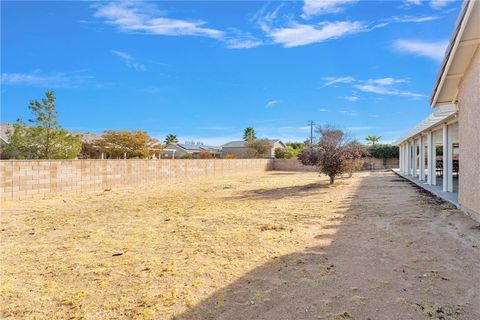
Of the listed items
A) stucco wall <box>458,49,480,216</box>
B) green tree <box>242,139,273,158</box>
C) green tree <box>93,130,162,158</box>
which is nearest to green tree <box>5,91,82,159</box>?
green tree <box>93,130,162,158</box>

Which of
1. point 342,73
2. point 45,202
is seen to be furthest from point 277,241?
point 342,73

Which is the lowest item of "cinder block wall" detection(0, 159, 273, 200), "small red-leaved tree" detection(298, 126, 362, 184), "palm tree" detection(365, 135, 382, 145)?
"cinder block wall" detection(0, 159, 273, 200)

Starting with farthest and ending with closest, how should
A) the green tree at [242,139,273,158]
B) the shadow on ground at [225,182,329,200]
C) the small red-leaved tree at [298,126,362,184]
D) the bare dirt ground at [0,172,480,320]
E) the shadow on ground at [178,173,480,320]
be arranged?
the green tree at [242,139,273,158]
the small red-leaved tree at [298,126,362,184]
the shadow on ground at [225,182,329,200]
the bare dirt ground at [0,172,480,320]
the shadow on ground at [178,173,480,320]

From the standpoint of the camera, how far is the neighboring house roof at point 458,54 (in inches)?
199

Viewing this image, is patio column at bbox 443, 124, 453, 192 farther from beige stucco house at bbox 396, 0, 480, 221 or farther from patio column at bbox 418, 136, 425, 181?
patio column at bbox 418, 136, 425, 181

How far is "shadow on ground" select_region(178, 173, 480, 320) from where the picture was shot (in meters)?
2.76

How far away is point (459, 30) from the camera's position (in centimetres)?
538

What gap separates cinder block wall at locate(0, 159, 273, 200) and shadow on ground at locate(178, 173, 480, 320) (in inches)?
395

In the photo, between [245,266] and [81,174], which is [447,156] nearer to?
[245,266]

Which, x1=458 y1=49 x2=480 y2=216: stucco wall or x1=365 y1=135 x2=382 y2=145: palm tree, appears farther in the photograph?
x1=365 y1=135 x2=382 y2=145: palm tree

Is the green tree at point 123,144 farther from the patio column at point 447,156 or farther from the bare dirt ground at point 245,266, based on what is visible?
the patio column at point 447,156

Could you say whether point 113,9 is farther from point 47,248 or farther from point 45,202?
point 47,248

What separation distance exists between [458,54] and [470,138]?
182cm

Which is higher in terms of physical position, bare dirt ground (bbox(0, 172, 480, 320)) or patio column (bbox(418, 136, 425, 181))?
patio column (bbox(418, 136, 425, 181))
